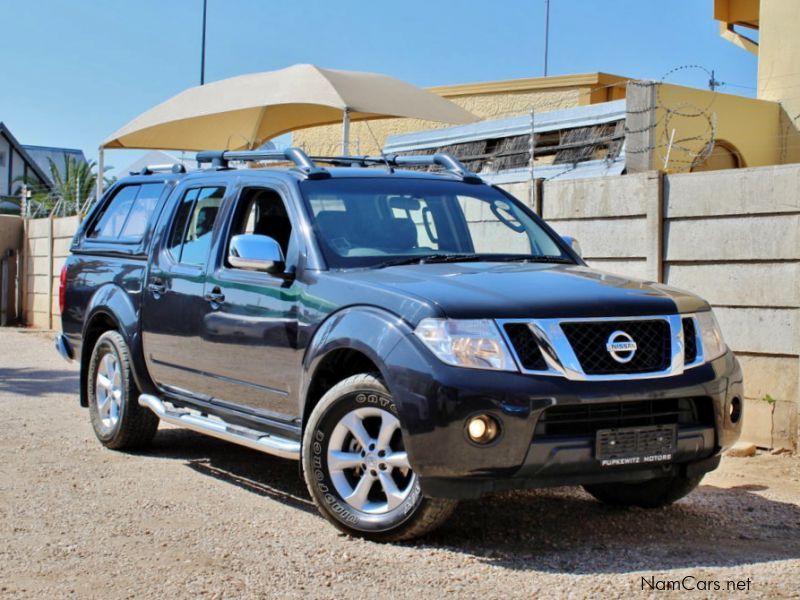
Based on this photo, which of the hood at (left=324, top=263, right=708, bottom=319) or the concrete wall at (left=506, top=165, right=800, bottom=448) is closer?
the hood at (left=324, top=263, right=708, bottom=319)

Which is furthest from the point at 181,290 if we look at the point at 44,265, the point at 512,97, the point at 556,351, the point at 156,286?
the point at 512,97

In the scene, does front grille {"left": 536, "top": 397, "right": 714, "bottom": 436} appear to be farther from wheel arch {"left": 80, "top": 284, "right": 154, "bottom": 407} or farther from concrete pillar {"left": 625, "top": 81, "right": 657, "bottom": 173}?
concrete pillar {"left": 625, "top": 81, "right": 657, "bottom": 173}

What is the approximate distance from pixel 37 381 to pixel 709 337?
8513 mm

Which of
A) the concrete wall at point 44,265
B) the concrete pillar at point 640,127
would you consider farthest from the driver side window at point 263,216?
the concrete wall at point 44,265

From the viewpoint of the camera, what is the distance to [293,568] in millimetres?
4836

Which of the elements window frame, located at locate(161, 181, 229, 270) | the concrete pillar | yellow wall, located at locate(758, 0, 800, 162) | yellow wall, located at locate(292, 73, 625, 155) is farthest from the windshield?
yellow wall, located at locate(292, 73, 625, 155)

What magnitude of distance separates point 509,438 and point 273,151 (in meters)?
2.85

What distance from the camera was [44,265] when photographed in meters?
19.2

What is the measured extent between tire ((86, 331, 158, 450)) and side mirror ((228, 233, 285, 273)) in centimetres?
195

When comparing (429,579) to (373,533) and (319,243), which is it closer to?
(373,533)

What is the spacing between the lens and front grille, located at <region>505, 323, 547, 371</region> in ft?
16.0

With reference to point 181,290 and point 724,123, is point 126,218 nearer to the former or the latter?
point 181,290

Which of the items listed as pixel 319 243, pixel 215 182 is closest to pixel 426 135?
pixel 215 182

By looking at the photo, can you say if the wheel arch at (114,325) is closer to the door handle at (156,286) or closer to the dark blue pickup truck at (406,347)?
the dark blue pickup truck at (406,347)
